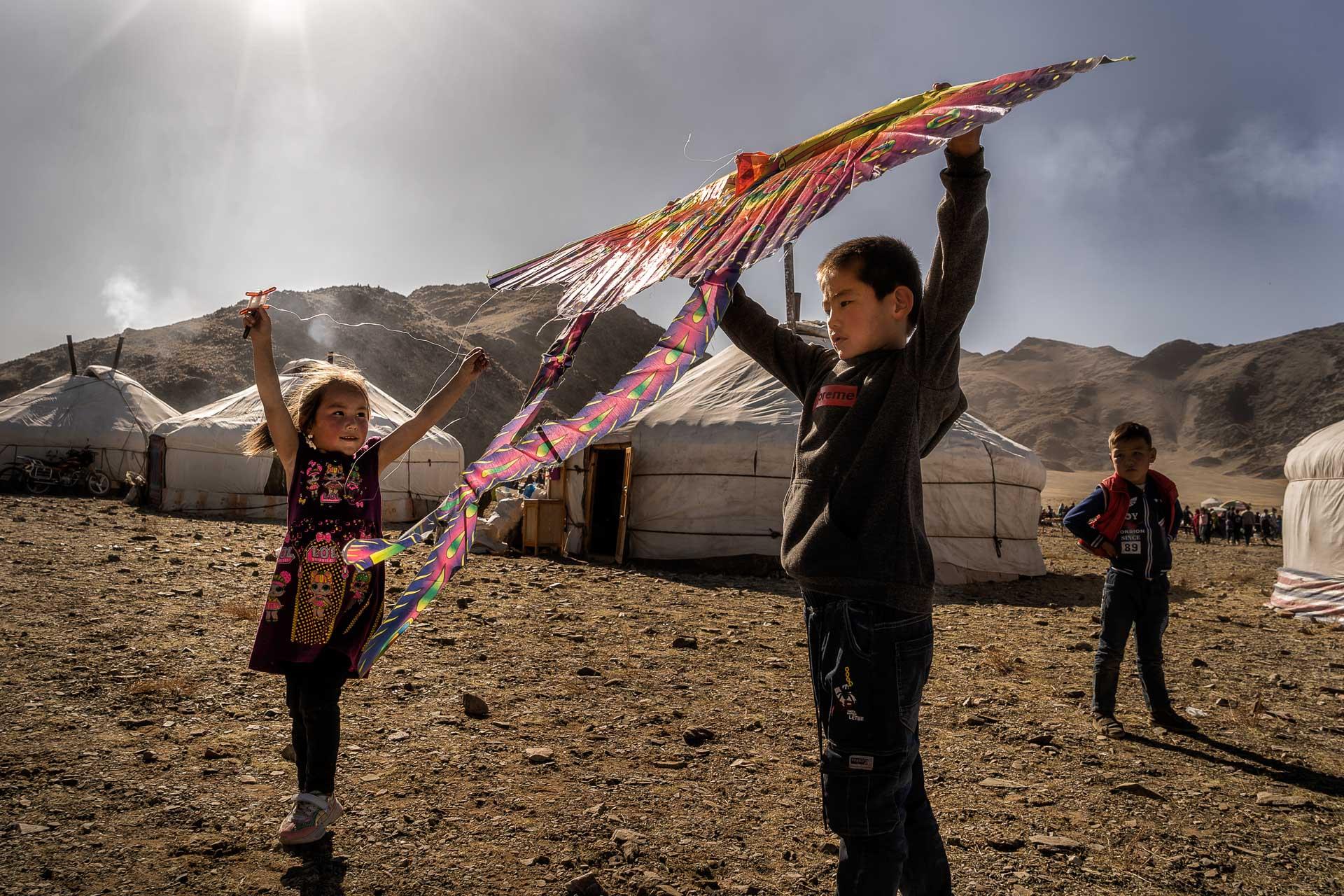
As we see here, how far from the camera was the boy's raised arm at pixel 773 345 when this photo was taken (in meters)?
1.86

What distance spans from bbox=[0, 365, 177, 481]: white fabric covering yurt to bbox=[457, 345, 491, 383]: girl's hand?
20808 mm

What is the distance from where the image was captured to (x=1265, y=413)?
80.3 metres

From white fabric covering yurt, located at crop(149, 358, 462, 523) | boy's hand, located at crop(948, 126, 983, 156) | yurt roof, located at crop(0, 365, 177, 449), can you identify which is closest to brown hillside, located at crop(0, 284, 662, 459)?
yurt roof, located at crop(0, 365, 177, 449)

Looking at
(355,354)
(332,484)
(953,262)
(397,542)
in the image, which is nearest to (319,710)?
(332,484)

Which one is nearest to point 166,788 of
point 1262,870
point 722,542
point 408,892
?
point 408,892

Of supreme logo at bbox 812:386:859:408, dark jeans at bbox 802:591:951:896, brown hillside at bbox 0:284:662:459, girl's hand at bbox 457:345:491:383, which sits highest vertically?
brown hillside at bbox 0:284:662:459

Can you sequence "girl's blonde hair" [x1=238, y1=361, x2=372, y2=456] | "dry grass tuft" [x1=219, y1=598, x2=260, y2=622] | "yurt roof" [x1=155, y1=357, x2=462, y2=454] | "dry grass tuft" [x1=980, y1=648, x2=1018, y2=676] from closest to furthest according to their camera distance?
"girl's blonde hair" [x1=238, y1=361, x2=372, y2=456]
"dry grass tuft" [x1=980, y1=648, x2=1018, y2=676]
"dry grass tuft" [x1=219, y1=598, x2=260, y2=622]
"yurt roof" [x1=155, y1=357, x2=462, y2=454]

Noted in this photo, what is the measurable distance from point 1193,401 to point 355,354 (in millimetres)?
93212

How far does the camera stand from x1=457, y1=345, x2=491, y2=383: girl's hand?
2250 millimetres

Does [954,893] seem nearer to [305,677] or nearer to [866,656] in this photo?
[866,656]

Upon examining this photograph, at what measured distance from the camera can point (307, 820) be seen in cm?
218

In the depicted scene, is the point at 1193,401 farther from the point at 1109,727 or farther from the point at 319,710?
the point at 319,710

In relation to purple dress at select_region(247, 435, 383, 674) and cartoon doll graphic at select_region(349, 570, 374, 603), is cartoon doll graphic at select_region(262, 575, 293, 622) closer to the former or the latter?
purple dress at select_region(247, 435, 383, 674)

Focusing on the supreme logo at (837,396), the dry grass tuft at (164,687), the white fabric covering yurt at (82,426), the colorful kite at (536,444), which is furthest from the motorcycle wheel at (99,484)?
the supreme logo at (837,396)
